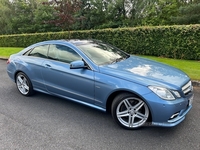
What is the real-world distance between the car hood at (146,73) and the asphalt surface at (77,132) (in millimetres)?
787

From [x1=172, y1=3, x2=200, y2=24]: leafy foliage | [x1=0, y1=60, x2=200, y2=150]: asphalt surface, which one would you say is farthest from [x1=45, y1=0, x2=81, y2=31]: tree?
[x1=172, y1=3, x2=200, y2=24]: leafy foliage

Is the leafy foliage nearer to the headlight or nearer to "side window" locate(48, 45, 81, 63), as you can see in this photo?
"side window" locate(48, 45, 81, 63)

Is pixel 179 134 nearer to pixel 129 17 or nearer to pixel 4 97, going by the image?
pixel 4 97

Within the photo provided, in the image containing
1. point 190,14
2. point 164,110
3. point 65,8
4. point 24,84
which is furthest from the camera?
point 190,14

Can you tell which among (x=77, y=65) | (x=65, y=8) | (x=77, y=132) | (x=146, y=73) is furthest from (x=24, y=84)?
(x=65, y=8)

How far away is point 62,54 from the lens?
3.83 m

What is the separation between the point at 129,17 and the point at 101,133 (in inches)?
993

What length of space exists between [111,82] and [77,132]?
3.24ft

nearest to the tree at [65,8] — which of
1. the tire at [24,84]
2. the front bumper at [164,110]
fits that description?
the tire at [24,84]

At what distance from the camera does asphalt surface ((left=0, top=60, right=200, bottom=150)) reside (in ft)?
8.64

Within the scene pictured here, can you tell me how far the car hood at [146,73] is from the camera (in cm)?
285

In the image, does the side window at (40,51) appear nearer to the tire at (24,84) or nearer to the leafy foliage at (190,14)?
the tire at (24,84)

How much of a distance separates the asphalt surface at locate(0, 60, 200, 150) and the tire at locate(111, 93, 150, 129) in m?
0.13

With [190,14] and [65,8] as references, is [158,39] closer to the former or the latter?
[65,8]
